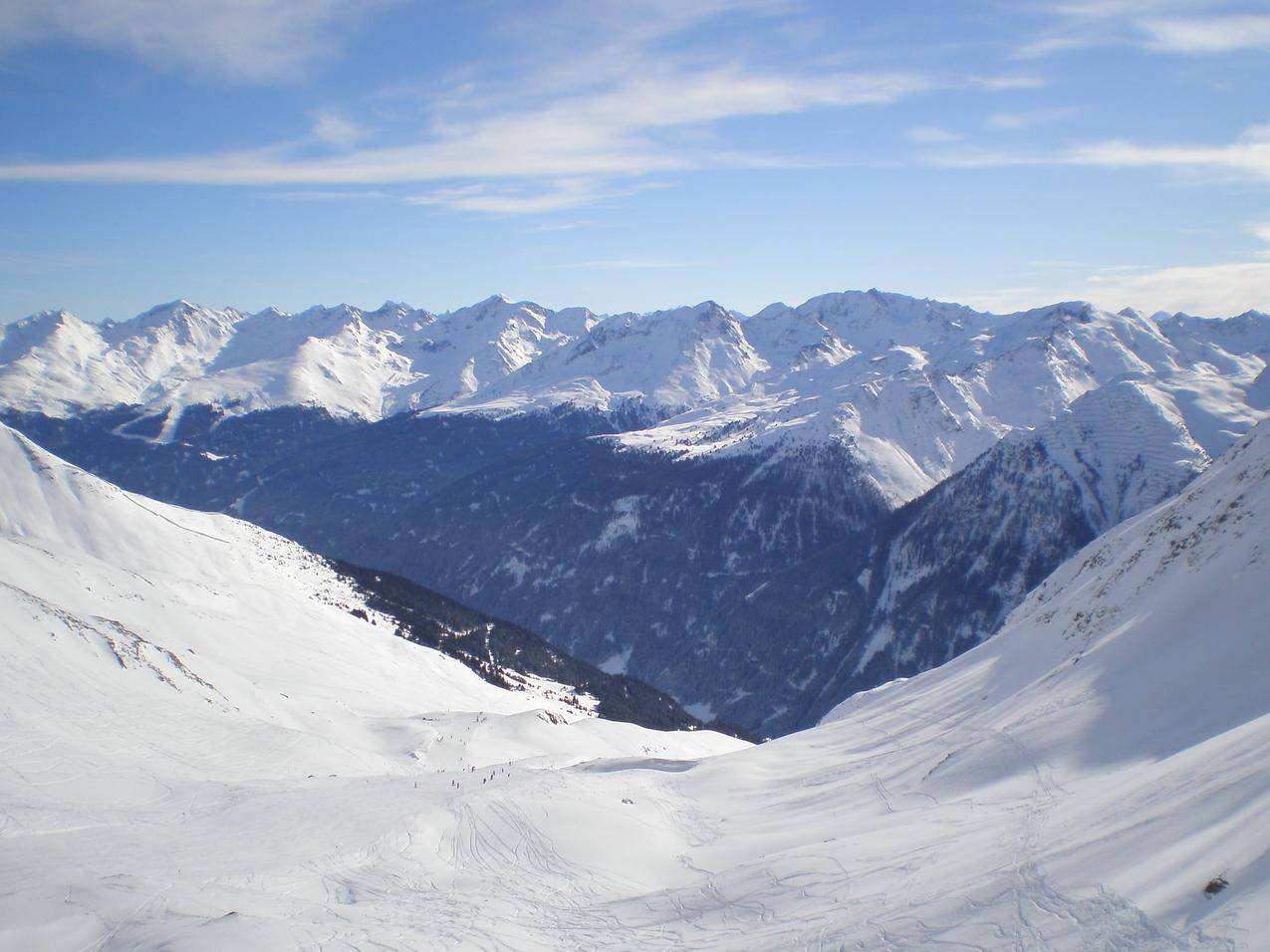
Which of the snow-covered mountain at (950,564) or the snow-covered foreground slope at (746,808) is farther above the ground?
the snow-covered foreground slope at (746,808)

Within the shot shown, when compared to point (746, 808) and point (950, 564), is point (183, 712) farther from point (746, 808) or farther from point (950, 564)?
point (950, 564)

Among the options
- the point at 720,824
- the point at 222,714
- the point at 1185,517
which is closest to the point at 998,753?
the point at 720,824

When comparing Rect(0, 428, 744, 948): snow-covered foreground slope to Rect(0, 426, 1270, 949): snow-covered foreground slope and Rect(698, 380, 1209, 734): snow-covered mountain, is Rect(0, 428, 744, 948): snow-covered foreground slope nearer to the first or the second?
Rect(0, 426, 1270, 949): snow-covered foreground slope

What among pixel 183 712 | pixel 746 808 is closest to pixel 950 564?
pixel 746 808

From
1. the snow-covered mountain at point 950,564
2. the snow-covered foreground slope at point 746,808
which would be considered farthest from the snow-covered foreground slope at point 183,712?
the snow-covered mountain at point 950,564

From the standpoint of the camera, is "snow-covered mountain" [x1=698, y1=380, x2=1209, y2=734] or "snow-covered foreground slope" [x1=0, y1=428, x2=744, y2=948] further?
"snow-covered mountain" [x1=698, y1=380, x2=1209, y2=734]

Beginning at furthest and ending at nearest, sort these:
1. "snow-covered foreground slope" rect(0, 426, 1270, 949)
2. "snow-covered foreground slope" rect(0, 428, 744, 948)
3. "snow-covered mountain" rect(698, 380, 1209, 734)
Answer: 1. "snow-covered mountain" rect(698, 380, 1209, 734)
2. "snow-covered foreground slope" rect(0, 428, 744, 948)
3. "snow-covered foreground slope" rect(0, 426, 1270, 949)

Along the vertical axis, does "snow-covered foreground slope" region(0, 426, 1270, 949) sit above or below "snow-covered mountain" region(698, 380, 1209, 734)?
above

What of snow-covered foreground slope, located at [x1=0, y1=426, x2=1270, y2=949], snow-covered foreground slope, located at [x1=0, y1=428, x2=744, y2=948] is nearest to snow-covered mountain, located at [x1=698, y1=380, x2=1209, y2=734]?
snow-covered foreground slope, located at [x1=0, y1=428, x2=744, y2=948]

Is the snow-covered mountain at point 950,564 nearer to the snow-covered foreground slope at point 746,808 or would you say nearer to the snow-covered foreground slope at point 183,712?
the snow-covered foreground slope at point 183,712

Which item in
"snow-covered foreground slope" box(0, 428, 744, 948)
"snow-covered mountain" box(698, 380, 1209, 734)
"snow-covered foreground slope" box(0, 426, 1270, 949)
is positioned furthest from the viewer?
"snow-covered mountain" box(698, 380, 1209, 734)
